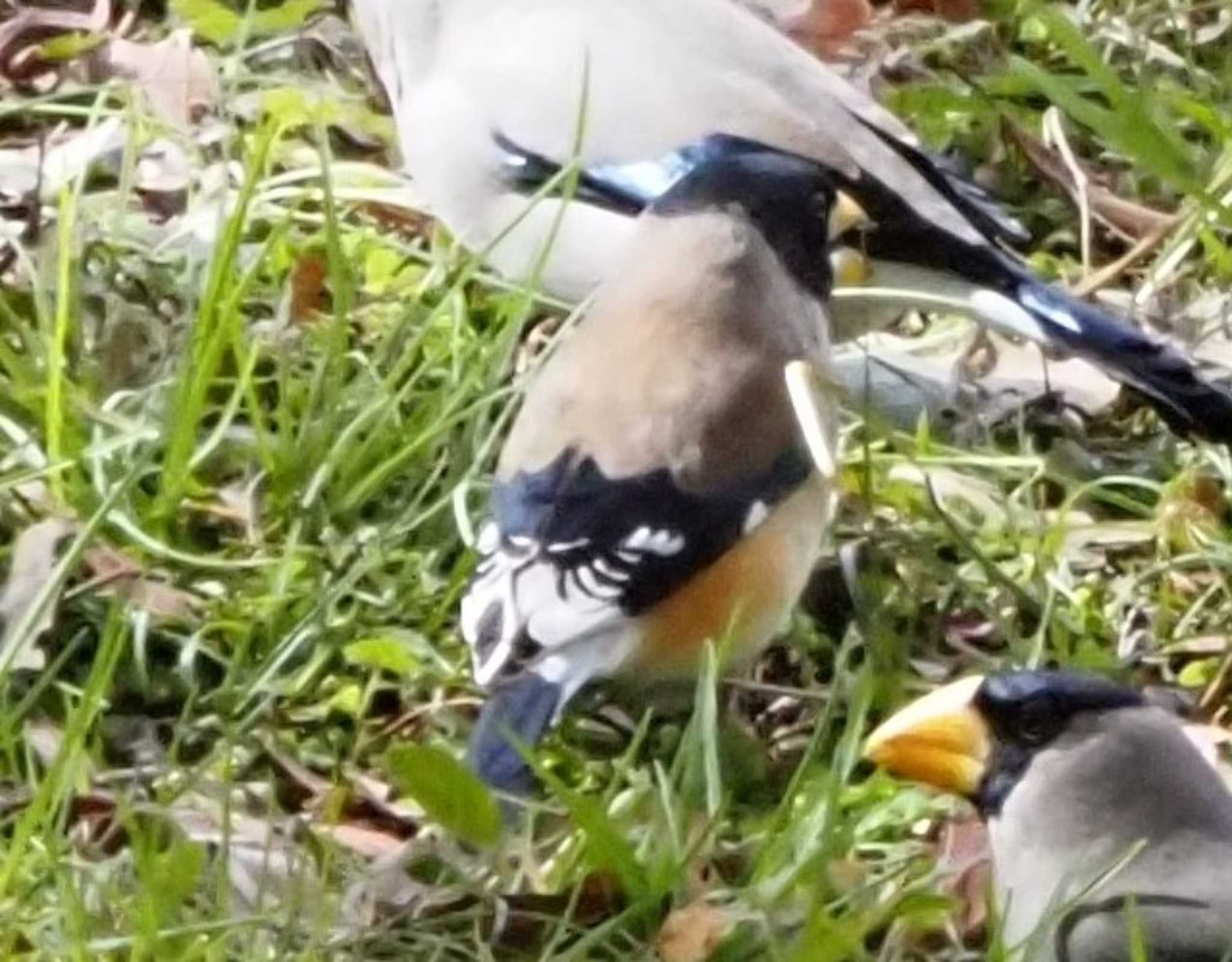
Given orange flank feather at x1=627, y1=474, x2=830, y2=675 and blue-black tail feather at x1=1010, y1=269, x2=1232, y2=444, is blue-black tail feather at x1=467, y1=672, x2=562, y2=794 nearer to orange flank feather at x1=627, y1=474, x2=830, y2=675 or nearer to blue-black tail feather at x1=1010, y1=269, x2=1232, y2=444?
orange flank feather at x1=627, y1=474, x2=830, y2=675

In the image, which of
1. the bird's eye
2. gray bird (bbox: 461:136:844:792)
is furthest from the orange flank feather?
the bird's eye

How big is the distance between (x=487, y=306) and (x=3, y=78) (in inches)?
38.5

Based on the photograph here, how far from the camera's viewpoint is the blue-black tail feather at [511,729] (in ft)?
9.00

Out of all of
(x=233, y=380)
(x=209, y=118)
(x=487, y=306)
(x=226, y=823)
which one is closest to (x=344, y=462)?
(x=233, y=380)

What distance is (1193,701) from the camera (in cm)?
314

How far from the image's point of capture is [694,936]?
101 inches

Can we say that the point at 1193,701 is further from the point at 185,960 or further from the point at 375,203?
the point at 375,203

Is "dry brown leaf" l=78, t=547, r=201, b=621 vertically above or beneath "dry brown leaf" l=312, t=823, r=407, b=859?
above

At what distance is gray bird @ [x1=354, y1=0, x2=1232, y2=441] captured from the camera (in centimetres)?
362

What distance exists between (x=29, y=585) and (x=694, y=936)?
0.85 meters

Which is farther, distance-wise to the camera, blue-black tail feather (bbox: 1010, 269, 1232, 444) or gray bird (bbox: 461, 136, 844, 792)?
blue-black tail feather (bbox: 1010, 269, 1232, 444)

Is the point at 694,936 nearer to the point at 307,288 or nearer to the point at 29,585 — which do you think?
the point at 29,585

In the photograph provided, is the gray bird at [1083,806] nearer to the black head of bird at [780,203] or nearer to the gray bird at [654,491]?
the gray bird at [654,491]

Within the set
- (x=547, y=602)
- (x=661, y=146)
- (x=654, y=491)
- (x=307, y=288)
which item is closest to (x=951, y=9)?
(x=661, y=146)
